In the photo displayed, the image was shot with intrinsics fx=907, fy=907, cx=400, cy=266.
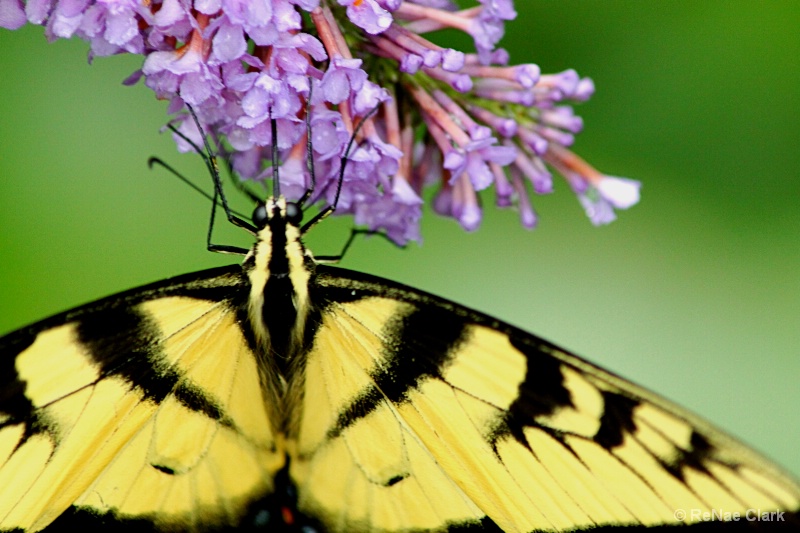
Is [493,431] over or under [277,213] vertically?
under

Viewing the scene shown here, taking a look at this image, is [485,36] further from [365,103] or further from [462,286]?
[462,286]

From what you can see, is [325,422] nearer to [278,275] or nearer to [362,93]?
[278,275]

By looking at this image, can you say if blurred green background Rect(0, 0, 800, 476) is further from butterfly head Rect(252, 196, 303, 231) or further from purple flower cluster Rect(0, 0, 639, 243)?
butterfly head Rect(252, 196, 303, 231)

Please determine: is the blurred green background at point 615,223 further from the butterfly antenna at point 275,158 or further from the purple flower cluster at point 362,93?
the butterfly antenna at point 275,158

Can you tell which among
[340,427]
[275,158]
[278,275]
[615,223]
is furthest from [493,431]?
[615,223]

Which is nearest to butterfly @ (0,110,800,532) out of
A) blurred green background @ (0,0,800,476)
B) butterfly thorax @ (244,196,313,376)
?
butterfly thorax @ (244,196,313,376)

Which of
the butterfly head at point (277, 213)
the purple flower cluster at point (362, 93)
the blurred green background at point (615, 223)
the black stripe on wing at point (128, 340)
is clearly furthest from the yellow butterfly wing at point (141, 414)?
the blurred green background at point (615, 223)
